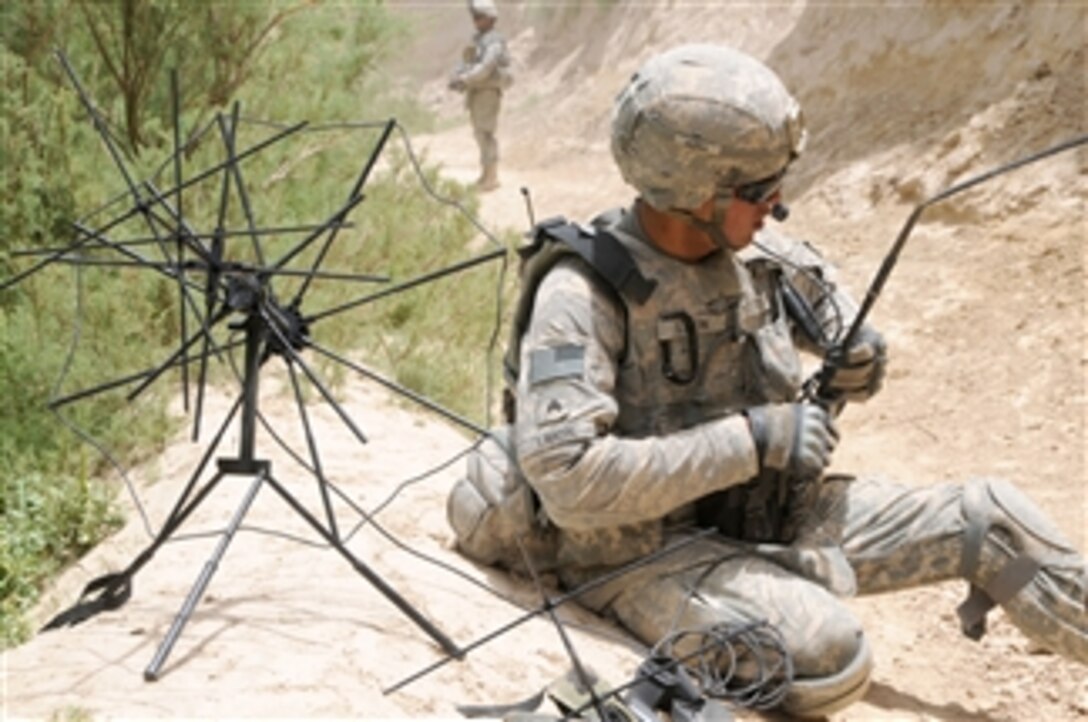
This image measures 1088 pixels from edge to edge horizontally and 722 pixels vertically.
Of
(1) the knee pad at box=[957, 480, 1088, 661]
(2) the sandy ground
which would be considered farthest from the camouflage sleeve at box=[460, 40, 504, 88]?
(1) the knee pad at box=[957, 480, 1088, 661]

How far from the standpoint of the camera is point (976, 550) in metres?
3.68

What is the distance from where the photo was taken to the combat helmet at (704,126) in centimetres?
344

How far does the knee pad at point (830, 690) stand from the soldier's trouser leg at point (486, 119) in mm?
10847

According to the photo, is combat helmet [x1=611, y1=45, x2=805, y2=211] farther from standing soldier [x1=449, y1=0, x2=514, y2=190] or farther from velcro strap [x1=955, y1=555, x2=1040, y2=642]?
standing soldier [x1=449, y1=0, x2=514, y2=190]

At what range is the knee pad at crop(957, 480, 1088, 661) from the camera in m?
3.56

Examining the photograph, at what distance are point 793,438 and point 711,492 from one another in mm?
257

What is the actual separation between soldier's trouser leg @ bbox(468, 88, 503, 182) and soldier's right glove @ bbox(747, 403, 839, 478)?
10776mm

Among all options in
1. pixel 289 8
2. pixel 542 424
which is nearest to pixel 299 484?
pixel 542 424

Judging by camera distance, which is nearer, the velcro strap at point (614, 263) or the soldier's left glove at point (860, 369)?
the velcro strap at point (614, 263)

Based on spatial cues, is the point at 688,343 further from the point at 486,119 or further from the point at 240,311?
the point at 486,119

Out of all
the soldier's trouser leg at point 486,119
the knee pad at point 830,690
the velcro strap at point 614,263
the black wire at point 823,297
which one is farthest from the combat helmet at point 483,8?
the knee pad at point 830,690

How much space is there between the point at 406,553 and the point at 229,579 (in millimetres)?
487

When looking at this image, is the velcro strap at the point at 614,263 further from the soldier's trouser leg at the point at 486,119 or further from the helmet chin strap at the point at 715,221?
the soldier's trouser leg at the point at 486,119

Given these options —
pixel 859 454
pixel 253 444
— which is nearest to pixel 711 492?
pixel 253 444
